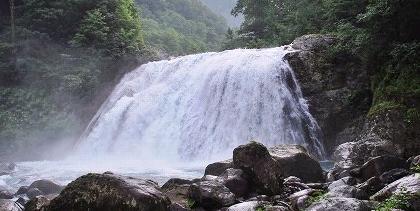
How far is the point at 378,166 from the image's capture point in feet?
29.3

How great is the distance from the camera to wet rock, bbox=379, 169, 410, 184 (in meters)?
7.98

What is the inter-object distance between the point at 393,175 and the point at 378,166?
0.85 m

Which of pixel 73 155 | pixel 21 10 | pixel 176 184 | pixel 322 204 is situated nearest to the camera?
pixel 322 204

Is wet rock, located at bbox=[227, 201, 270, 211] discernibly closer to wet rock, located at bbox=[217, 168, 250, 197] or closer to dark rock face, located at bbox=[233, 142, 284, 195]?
wet rock, located at bbox=[217, 168, 250, 197]

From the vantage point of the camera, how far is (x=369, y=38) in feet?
47.1

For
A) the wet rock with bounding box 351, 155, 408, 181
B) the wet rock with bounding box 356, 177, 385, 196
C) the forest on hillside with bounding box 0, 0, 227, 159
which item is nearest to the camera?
the wet rock with bounding box 356, 177, 385, 196

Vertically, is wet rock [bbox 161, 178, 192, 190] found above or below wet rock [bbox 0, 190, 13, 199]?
above

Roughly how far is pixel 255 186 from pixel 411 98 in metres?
6.05

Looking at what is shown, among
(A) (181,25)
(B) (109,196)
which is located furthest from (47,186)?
(A) (181,25)

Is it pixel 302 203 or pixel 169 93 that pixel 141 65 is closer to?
pixel 169 93

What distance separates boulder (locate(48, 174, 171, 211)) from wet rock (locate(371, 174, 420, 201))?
3.42 m

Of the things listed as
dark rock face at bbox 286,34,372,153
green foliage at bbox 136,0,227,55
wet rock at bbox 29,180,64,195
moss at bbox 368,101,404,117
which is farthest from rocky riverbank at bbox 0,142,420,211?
green foliage at bbox 136,0,227,55

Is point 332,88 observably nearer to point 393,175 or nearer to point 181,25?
point 393,175

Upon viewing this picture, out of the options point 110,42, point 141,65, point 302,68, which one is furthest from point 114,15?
point 302,68
